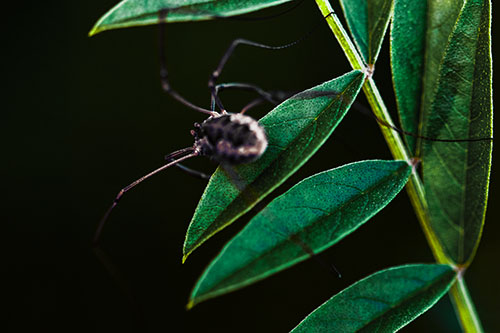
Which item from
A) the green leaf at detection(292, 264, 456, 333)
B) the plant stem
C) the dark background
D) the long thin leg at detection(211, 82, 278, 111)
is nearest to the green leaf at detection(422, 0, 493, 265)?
A: the plant stem

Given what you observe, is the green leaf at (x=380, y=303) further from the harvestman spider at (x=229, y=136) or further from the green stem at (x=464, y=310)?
the harvestman spider at (x=229, y=136)

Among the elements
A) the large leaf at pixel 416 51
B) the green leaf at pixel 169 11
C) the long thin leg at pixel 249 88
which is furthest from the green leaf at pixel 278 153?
the long thin leg at pixel 249 88

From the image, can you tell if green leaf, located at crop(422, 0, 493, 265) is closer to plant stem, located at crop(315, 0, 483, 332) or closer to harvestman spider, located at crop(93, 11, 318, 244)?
plant stem, located at crop(315, 0, 483, 332)

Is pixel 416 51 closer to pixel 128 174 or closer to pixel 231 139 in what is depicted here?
pixel 231 139

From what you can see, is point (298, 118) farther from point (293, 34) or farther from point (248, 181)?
point (293, 34)

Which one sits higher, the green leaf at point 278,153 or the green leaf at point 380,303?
the green leaf at point 278,153

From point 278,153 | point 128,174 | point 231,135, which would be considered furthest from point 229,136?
point 128,174
